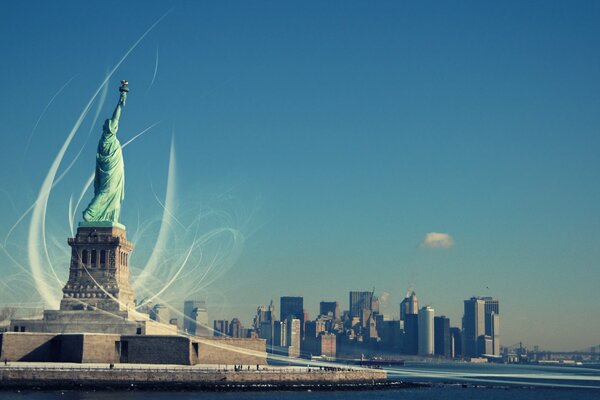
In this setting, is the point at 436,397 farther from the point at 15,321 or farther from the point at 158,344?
the point at 15,321

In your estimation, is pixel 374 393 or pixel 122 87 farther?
pixel 122 87

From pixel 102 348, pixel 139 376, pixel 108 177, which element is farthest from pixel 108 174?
pixel 139 376

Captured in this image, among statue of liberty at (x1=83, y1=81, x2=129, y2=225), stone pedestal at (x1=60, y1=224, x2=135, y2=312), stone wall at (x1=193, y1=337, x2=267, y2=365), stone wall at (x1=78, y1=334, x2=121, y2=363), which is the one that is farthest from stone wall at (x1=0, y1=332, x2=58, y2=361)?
statue of liberty at (x1=83, y1=81, x2=129, y2=225)

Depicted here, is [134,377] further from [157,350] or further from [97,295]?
[97,295]

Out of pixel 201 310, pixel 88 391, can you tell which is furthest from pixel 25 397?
pixel 201 310

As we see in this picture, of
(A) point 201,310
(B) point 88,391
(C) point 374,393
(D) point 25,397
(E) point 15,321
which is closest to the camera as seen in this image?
(D) point 25,397

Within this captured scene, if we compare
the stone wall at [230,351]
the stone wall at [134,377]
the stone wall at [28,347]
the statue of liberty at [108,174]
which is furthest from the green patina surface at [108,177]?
the stone wall at [134,377]

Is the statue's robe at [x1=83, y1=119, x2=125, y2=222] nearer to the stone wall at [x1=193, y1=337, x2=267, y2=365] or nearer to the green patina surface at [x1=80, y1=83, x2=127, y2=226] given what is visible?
the green patina surface at [x1=80, y1=83, x2=127, y2=226]

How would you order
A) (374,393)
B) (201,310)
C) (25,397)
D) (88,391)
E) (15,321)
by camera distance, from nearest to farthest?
1. (25,397)
2. (88,391)
3. (374,393)
4. (15,321)
5. (201,310)
